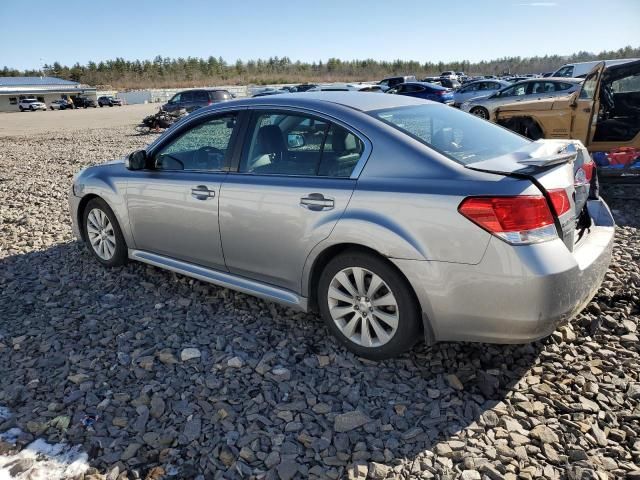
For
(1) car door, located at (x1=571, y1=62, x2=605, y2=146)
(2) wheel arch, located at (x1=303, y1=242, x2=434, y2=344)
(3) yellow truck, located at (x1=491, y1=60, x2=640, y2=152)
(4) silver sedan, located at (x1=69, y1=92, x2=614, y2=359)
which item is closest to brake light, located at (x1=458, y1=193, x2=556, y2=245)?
(4) silver sedan, located at (x1=69, y1=92, x2=614, y2=359)

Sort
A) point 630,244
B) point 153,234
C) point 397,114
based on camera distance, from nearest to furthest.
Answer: point 397,114 → point 153,234 → point 630,244

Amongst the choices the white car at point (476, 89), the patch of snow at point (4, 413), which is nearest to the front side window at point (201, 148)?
the patch of snow at point (4, 413)

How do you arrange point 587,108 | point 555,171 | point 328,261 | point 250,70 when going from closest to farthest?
point 555,171 → point 328,261 → point 587,108 → point 250,70

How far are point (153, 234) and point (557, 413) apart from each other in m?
3.27

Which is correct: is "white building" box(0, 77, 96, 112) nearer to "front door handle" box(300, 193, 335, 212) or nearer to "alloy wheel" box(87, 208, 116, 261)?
"alloy wheel" box(87, 208, 116, 261)

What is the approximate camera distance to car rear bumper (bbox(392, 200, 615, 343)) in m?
2.59

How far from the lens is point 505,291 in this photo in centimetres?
262

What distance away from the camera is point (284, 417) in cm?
278

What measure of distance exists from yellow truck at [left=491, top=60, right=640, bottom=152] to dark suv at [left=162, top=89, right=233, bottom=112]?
765 inches

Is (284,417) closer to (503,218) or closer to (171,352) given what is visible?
(171,352)

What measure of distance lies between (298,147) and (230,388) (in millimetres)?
1631

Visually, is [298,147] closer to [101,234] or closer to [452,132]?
[452,132]

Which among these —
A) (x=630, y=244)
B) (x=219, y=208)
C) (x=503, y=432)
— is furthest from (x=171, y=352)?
(x=630, y=244)

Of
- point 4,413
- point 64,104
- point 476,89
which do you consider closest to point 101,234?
point 4,413
